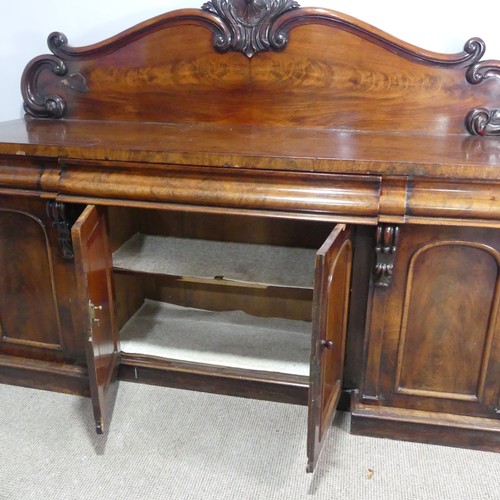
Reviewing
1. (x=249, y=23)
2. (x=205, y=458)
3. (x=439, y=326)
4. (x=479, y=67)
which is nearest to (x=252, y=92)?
(x=249, y=23)

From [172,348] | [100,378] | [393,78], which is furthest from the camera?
[172,348]

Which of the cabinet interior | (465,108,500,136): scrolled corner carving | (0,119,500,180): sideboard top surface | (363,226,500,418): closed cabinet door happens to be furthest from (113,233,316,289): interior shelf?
(465,108,500,136): scrolled corner carving

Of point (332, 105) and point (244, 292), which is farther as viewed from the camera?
point (244, 292)

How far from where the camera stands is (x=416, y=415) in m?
1.55

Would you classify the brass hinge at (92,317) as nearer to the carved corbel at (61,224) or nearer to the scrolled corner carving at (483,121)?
the carved corbel at (61,224)

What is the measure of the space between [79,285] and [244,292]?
0.87 m

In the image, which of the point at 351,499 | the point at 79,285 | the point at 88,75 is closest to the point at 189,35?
the point at 88,75

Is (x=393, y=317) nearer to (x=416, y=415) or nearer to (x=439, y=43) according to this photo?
(x=416, y=415)

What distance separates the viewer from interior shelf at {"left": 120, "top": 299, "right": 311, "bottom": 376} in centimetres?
184

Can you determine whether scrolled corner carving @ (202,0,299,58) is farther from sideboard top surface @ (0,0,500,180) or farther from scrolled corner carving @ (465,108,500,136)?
scrolled corner carving @ (465,108,500,136)

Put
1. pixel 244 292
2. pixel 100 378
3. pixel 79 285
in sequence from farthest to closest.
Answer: pixel 244 292 → pixel 100 378 → pixel 79 285

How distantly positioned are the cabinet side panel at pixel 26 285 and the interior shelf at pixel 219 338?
281 mm

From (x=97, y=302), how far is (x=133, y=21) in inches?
37.1

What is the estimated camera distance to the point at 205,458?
5.00 feet
